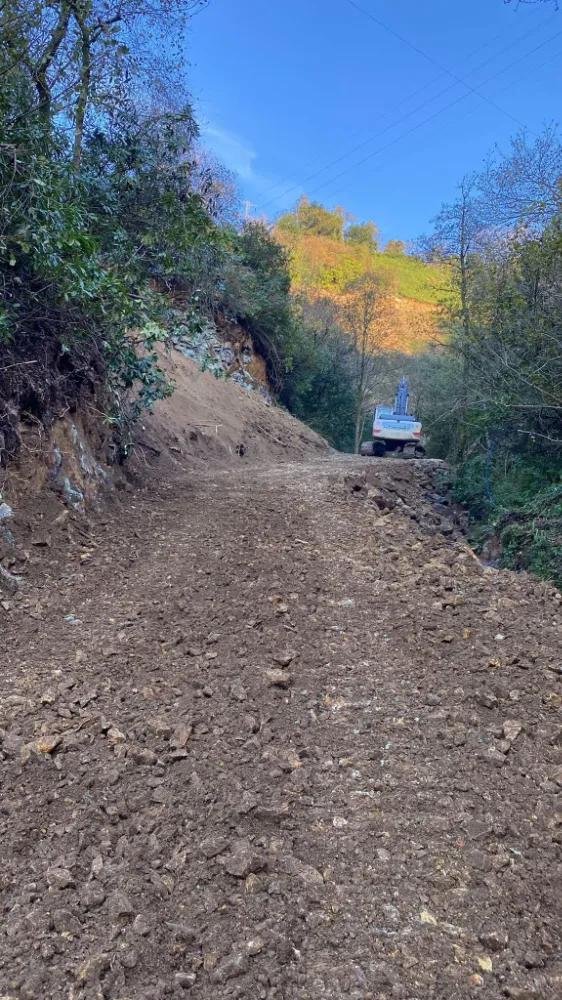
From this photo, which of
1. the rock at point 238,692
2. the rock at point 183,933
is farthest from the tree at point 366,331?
the rock at point 183,933

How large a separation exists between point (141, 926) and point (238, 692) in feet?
3.67

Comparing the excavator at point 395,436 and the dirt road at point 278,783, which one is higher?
the excavator at point 395,436

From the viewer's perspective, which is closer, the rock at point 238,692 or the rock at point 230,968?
the rock at point 230,968

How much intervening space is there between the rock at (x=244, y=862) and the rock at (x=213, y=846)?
0.15ft

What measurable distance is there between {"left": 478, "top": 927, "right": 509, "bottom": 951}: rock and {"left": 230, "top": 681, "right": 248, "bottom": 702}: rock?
1302 millimetres

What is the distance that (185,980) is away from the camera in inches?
53.1

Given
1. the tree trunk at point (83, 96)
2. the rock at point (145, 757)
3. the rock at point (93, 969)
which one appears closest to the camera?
the rock at point (93, 969)

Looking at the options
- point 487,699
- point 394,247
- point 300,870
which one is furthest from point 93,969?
point 394,247

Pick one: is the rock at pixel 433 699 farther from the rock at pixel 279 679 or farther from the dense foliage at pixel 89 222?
the dense foliage at pixel 89 222

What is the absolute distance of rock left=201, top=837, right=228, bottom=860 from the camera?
1.72m

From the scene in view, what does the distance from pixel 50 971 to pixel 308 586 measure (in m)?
2.55

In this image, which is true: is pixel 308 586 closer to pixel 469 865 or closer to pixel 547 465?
pixel 469 865

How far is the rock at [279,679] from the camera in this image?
2652mm

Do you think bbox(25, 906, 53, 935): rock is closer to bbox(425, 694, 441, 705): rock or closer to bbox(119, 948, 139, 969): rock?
bbox(119, 948, 139, 969): rock
